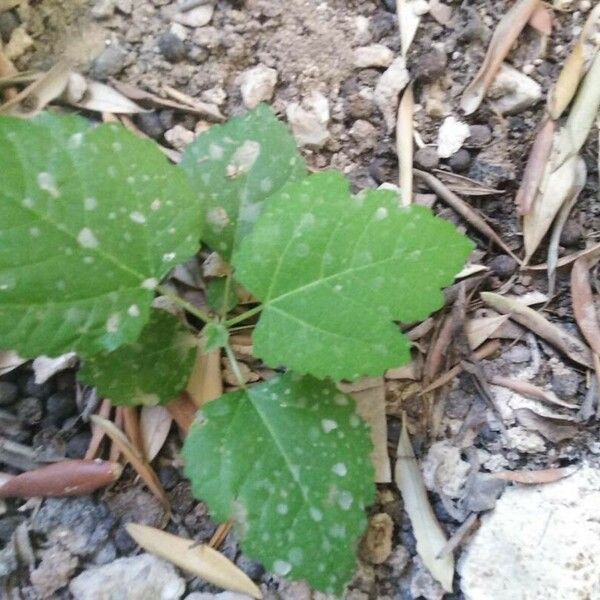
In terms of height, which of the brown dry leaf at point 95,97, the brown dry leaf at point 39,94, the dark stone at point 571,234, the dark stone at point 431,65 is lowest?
the dark stone at point 571,234

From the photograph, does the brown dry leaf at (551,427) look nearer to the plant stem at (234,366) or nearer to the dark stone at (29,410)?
the plant stem at (234,366)

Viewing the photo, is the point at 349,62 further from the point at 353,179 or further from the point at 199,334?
the point at 199,334

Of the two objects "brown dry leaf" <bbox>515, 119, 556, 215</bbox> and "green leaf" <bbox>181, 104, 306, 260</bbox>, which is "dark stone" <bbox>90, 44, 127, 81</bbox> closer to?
"green leaf" <bbox>181, 104, 306, 260</bbox>

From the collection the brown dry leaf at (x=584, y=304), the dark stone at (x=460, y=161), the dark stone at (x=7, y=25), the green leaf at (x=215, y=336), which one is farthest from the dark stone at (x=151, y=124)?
the brown dry leaf at (x=584, y=304)

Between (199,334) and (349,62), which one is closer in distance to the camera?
(199,334)

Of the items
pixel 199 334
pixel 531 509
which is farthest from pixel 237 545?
pixel 531 509

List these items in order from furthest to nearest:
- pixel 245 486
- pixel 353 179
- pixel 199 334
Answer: pixel 353 179 < pixel 199 334 < pixel 245 486

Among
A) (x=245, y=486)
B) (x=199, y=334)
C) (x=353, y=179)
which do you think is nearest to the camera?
(x=245, y=486)

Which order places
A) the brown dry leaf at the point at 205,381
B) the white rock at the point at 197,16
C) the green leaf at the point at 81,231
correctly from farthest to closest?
1. the white rock at the point at 197,16
2. the brown dry leaf at the point at 205,381
3. the green leaf at the point at 81,231
